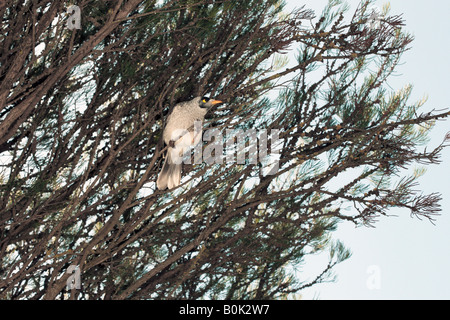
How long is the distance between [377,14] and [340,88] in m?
0.40

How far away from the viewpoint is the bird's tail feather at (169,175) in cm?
213

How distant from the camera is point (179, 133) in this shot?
208 cm

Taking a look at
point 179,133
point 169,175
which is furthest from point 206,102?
point 169,175

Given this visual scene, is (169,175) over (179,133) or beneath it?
beneath

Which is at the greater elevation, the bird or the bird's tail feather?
the bird

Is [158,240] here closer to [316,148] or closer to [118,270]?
[118,270]

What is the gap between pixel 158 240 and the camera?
98.2 inches

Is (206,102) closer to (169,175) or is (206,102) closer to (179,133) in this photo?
(179,133)

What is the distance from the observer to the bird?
2070mm

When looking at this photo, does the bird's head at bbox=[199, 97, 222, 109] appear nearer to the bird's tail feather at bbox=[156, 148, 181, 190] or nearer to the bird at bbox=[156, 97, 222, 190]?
the bird at bbox=[156, 97, 222, 190]

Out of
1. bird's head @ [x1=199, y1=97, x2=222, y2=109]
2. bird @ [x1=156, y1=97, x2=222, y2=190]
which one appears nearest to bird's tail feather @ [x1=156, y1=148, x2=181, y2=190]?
bird @ [x1=156, y1=97, x2=222, y2=190]

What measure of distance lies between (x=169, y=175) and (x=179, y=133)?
0.61ft

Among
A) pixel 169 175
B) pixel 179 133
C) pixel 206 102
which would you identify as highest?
pixel 206 102
